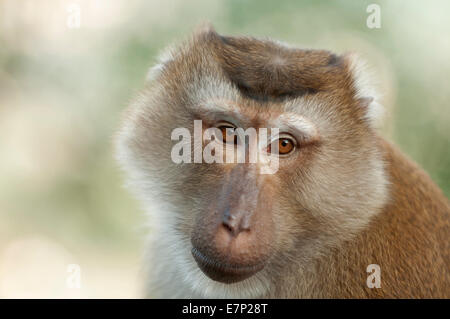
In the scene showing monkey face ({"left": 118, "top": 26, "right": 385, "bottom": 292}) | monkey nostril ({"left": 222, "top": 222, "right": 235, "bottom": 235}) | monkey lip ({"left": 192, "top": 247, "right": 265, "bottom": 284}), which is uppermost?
monkey face ({"left": 118, "top": 26, "right": 385, "bottom": 292})

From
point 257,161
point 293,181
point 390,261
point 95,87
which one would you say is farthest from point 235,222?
point 95,87

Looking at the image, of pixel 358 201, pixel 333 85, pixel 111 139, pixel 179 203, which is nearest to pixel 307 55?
pixel 333 85

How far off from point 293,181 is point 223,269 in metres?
0.89

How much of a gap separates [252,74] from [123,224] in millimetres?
5749

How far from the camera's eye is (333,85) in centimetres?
454

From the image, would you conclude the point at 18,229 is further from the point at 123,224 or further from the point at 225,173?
the point at 225,173

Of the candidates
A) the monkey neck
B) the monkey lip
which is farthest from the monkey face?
the monkey neck

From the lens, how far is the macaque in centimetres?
409

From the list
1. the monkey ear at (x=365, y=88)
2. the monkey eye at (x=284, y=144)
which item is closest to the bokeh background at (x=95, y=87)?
the monkey ear at (x=365, y=88)

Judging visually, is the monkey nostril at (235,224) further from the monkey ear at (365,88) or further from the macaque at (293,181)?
the monkey ear at (365,88)

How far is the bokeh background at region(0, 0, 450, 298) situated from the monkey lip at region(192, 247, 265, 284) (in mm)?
4843

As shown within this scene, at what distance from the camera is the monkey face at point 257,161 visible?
3830 mm

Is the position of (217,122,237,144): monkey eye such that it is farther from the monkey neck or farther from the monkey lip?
the monkey neck

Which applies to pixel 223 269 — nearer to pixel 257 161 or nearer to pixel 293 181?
pixel 257 161
